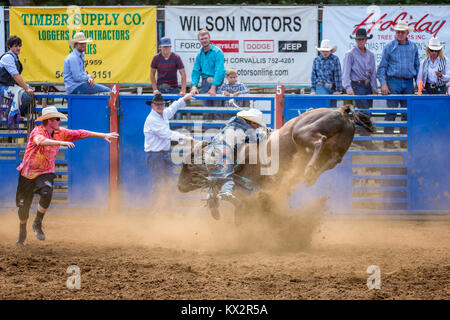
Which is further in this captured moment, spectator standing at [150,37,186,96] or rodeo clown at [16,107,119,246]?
spectator standing at [150,37,186,96]

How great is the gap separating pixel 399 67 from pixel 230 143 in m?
4.11

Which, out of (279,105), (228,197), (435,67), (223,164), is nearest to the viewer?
(228,197)

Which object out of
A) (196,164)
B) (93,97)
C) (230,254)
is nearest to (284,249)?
(230,254)

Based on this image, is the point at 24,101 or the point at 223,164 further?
the point at 24,101

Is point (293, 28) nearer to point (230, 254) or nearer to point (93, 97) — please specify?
point (93, 97)

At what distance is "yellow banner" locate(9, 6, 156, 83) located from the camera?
474 inches

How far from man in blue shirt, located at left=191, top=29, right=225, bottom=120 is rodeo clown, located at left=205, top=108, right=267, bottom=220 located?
250 cm

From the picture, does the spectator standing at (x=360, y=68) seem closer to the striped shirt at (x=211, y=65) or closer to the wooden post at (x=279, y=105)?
the wooden post at (x=279, y=105)

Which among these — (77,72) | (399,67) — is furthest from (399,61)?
(77,72)

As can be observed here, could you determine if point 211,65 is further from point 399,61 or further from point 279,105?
point 399,61

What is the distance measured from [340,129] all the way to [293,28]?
5.27m

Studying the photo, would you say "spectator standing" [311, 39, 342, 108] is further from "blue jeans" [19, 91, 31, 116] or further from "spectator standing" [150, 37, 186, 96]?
"blue jeans" [19, 91, 31, 116]

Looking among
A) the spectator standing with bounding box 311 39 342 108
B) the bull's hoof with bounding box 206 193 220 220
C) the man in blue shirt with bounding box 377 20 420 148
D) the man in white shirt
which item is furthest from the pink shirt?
the man in blue shirt with bounding box 377 20 420 148

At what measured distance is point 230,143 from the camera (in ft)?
25.9
